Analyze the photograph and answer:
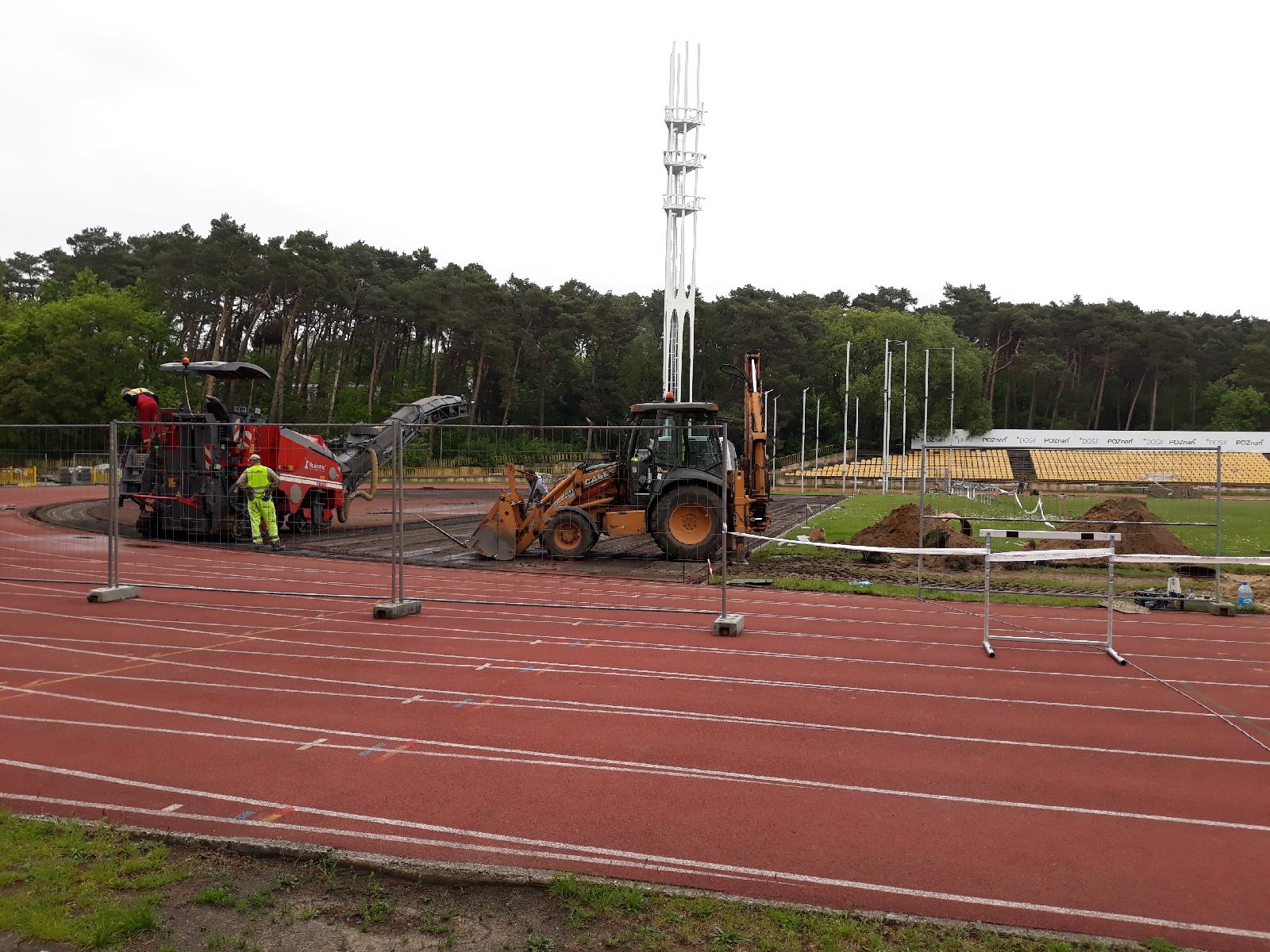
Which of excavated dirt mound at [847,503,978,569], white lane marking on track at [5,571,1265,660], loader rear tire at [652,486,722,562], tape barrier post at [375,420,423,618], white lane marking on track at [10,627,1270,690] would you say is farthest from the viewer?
excavated dirt mound at [847,503,978,569]

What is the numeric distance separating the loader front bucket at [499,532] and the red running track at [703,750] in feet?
15.6

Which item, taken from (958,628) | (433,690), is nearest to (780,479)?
(958,628)

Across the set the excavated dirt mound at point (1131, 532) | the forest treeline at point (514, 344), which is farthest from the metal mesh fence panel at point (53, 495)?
the forest treeline at point (514, 344)

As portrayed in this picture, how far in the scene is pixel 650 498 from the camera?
1405 cm

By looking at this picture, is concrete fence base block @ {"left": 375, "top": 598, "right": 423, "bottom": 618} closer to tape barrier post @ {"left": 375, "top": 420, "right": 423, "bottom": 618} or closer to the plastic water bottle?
tape barrier post @ {"left": 375, "top": 420, "right": 423, "bottom": 618}

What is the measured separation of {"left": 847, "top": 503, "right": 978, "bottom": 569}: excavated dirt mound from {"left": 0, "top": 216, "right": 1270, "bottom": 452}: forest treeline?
23741 mm

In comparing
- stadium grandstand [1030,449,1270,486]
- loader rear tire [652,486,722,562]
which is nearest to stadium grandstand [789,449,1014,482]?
stadium grandstand [1030,449,1270,486]

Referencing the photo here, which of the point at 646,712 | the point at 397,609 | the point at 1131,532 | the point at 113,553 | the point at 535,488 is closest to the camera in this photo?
the point at 646,712

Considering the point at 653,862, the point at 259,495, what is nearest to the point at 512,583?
the point at 259,495

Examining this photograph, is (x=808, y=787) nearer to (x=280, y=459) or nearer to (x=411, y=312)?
(x=280, y=459)

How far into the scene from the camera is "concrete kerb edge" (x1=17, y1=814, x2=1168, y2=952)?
349cm

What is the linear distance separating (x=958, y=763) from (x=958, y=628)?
4771 mm

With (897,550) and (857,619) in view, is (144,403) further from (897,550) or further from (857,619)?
(897,550)

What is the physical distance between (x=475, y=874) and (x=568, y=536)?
420 inches
